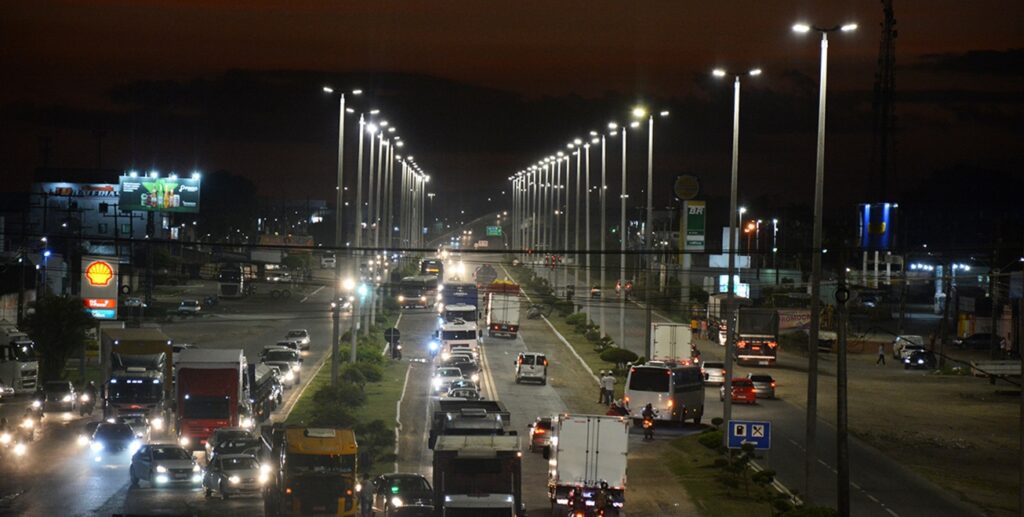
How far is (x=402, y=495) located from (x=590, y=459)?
512 cm

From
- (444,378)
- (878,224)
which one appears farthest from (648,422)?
(878,224)

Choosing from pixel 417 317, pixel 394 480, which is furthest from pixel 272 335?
pixel 394 480

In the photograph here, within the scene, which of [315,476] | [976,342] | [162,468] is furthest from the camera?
[976,342]

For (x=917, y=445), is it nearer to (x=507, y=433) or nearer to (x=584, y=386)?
(x=584, y=386)

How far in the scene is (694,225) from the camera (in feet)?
240

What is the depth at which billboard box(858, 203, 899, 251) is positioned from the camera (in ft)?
407

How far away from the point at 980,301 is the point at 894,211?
19148 mm

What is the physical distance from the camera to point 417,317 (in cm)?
10888

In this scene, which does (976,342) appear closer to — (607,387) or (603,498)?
A: (607,387)

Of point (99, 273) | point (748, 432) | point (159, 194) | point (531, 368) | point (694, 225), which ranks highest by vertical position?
point (159, 194)

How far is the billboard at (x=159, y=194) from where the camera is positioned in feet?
395

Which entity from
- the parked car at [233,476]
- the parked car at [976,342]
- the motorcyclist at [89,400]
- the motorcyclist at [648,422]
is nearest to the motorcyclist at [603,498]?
the parked car at [233,476]

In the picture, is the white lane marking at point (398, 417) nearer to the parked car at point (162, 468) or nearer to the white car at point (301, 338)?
the parked car at point (162, 468)

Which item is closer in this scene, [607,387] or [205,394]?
[205,394]
